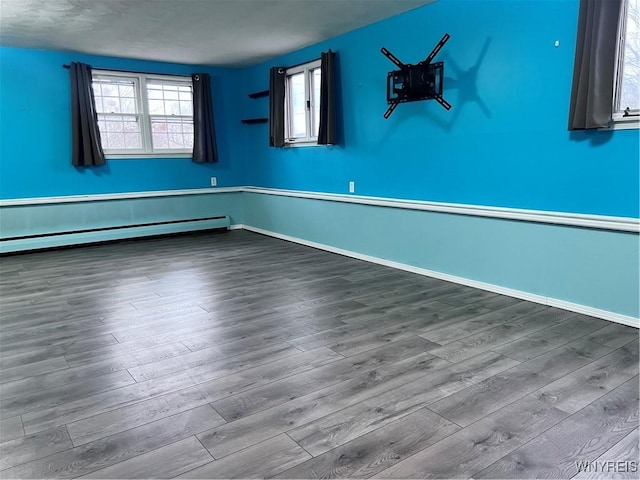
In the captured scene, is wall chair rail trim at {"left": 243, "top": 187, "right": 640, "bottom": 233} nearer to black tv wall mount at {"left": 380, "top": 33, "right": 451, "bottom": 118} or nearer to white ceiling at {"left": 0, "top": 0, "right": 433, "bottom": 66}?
black tv wall mount at {"left": 380, "top": 33, "right": 451, "bottom": 118}

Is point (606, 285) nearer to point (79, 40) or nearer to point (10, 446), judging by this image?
point (10, 446)

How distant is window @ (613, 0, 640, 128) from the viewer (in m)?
2.78

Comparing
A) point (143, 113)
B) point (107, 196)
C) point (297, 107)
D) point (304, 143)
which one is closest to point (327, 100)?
point (304, 143)

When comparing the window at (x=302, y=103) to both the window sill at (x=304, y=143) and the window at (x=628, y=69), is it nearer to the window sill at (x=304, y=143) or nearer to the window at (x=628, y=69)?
the window sill at (x=304, y=143)

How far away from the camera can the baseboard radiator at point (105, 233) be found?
553cm

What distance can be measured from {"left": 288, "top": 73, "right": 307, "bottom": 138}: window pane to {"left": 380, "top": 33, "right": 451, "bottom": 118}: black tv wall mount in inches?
70.1

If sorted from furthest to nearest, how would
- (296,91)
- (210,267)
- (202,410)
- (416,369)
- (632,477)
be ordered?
(296,91), (210,267), (416,369), (202,410), (632,477)

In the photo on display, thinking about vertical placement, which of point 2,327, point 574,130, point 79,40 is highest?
point 79,40

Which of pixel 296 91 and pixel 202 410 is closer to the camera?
pixel 202 410

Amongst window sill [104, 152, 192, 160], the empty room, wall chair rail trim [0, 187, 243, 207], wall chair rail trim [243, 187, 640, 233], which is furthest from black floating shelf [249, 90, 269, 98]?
wall chair rail trim [243, 187, 640, 233]

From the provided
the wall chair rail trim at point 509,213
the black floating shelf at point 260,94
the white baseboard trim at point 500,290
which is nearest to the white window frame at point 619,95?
the wall chair rail trim at point 509,213

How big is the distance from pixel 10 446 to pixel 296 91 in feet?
16.6

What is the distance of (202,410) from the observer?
→ 2.05 metres

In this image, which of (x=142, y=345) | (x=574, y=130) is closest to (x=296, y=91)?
(x=574, y=130)
